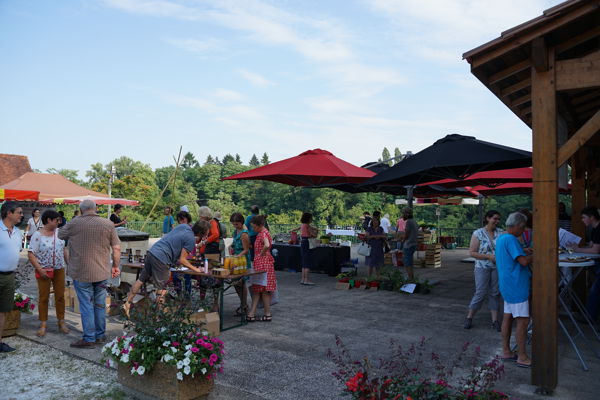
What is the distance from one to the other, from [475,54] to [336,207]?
3589cm

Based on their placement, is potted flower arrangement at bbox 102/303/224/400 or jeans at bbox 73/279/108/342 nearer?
potted flower arrangement at bbox 102/303/224/400

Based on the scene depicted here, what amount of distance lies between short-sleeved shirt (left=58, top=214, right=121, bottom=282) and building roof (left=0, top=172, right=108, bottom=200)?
955cm

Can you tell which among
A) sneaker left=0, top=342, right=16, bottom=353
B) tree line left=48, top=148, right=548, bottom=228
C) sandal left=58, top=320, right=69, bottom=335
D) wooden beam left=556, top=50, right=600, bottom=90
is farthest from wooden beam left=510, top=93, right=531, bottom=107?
tree line left=48, top=148, right=548, bottom=228

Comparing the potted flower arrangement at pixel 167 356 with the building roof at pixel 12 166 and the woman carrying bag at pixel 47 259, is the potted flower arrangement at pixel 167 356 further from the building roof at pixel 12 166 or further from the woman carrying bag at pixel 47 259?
the building roof at pixel 12 166

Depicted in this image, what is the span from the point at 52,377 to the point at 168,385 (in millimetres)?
1521

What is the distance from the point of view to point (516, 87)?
5582 mm

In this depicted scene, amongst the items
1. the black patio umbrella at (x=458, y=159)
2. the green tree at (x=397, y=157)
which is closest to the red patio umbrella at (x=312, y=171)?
the black patio umbrella at (x=458, y=159)

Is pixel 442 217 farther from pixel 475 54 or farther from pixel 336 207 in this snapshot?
pixel 475 54

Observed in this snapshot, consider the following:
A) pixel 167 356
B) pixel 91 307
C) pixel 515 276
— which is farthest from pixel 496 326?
pixel 91 307

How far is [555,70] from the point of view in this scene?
398cm

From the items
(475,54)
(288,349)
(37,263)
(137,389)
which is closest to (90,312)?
(37,263)

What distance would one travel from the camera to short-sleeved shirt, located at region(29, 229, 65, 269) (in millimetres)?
5590

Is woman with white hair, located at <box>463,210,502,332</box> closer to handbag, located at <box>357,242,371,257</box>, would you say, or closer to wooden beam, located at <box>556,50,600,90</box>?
wooden beam, located at <box>556,50,600,90</box>

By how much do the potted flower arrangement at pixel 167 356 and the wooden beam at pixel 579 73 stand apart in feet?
11.9
